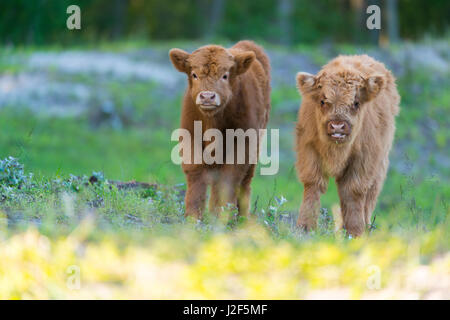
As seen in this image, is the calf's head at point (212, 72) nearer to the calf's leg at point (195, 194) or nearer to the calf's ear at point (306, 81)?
the calf's ear at point (306, 81)

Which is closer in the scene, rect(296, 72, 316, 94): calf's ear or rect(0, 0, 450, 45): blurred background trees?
rect(296, 72, 316, 94): calf's ear

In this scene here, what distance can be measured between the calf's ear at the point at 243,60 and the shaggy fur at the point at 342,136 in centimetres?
62

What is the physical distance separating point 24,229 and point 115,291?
4.45 feet

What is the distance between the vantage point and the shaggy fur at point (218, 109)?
8.14 metres

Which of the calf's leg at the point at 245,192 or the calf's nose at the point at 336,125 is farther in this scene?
the calf's leg at the point at 245,192

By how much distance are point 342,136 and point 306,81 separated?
83 cm

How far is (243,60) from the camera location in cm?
840

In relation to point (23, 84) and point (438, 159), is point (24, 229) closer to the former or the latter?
point (438, 159)

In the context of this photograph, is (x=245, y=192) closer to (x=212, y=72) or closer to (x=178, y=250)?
(x=212, y=72)

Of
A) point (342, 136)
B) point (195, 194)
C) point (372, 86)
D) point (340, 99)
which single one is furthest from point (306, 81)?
point (195, 194)

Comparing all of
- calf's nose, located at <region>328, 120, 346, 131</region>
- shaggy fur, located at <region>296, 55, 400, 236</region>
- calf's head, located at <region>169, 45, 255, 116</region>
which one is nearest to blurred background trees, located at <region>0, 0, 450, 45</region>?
calf's head, located at <region>169, 45, 255, 116</region>

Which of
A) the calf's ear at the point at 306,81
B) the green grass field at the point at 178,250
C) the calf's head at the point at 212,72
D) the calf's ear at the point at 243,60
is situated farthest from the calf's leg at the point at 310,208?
the calf's ear at the point at 243,60

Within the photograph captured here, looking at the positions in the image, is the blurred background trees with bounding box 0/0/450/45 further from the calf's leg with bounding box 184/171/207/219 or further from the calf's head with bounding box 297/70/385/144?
the calf's head with bounding box 297/70/385/144

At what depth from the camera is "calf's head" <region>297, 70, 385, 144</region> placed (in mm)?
7738
